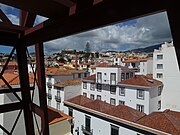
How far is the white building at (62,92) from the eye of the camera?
49.6ft

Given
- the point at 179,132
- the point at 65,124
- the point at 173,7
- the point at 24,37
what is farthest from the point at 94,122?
the point at 173,7

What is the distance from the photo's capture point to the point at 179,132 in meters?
6.14

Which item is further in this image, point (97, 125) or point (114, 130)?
point (97, 125)

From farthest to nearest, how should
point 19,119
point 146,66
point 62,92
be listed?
1. point 146,66
2. point 62,92
3. point 19,119

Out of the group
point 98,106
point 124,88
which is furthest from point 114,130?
point 124,88

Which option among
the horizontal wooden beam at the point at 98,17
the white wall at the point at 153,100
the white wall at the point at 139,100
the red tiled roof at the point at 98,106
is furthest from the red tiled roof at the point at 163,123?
the horizontal wooden beam at the point at 98,17

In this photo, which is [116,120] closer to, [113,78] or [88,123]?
[88,123]

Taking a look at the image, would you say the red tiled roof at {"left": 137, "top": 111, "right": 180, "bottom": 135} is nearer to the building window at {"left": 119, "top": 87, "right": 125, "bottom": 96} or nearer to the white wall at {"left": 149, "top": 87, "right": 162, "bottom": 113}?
the white wall at {"left": 149, "top": 87, "right": 162, "bottom": 113}

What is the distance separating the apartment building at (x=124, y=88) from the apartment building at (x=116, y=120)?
148 inches

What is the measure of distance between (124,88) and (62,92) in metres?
5.25

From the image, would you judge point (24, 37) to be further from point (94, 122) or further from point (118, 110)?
point (94, 122)

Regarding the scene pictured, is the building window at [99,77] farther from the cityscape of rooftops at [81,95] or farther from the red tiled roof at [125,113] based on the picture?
the red tiled roof at [125,113]

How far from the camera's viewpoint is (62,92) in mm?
15117

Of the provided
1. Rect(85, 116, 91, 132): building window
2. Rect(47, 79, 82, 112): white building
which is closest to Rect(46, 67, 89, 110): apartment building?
Rect(47, 79, 82, 112): white building
